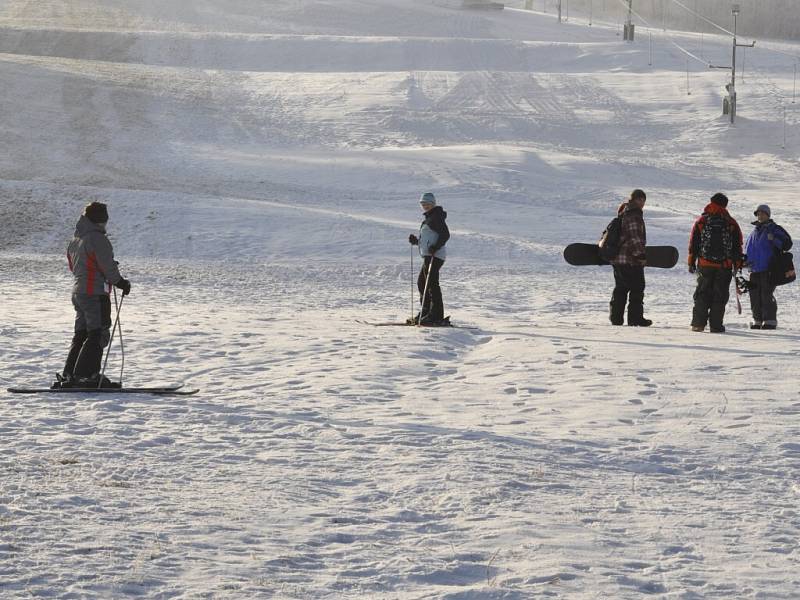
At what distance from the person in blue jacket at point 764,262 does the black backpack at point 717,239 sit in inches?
39.3

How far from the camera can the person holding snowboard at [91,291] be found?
907 centimetres

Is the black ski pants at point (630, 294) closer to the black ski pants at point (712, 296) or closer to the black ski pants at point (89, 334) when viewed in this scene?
the black ski pants at point (712, 296)

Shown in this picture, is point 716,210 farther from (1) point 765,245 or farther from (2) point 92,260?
(2) point 92,260

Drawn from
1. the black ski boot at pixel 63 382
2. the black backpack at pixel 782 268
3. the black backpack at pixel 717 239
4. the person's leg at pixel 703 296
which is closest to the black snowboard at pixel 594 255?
the person's leg at pixel 703 296

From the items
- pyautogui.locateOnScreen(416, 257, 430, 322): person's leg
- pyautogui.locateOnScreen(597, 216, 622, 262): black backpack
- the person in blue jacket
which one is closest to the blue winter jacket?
the person in blue jacket

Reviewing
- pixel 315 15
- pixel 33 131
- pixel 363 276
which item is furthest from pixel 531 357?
pixel 315 15

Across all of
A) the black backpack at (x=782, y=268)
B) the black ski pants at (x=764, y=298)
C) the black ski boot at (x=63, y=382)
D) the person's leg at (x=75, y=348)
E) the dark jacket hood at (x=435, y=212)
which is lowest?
the black ski boot at (x=63, y=382)

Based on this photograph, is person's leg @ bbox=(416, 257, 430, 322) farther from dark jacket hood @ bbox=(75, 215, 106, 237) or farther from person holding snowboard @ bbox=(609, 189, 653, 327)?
dark jacket hood @ bbox=(75, 215, 106, 237)

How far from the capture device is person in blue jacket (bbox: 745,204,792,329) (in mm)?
13133

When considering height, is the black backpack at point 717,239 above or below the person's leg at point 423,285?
above

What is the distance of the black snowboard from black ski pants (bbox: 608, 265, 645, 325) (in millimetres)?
349

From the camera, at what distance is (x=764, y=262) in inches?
521

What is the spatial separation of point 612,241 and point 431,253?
1.91 m

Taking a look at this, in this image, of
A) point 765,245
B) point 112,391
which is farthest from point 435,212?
point 112,391
